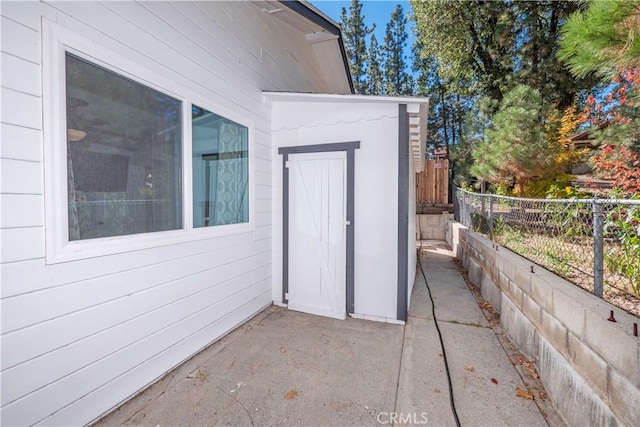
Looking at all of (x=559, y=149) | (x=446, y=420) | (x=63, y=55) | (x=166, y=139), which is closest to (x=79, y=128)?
(x=63, y=55)

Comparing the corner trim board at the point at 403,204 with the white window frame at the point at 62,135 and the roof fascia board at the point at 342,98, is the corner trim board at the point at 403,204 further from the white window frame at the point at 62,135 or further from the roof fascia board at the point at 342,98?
the white window frame at the point at 62,135

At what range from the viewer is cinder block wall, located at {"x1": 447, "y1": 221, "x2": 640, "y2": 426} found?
1509 mm

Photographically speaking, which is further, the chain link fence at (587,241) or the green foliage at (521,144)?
the green foliage at (521,144)

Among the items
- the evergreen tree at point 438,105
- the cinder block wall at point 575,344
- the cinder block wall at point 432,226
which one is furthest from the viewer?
the evergreen tree at point 438,105

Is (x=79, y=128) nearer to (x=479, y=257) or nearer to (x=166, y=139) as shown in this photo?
(x=166, y=139)

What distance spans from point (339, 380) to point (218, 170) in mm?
2360

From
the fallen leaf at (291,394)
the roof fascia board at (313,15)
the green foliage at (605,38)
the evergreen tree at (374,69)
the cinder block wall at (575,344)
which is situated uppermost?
the evergreen tree at (374,69)

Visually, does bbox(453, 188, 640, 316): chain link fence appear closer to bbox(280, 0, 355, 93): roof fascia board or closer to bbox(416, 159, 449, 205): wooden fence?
bbox(280, 0, 355, 93): roof fascia board

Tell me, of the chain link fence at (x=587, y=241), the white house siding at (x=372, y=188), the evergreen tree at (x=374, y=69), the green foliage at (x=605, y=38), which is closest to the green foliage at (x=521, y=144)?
the chain link fence at (x=587, y=241)

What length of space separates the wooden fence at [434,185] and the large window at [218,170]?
9251 millimetres

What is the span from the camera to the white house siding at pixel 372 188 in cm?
351

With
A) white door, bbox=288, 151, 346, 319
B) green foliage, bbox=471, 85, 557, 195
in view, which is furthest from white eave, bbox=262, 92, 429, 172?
green foliage, bbox=471, 85, 557, 195

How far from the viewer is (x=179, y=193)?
2.67 metres

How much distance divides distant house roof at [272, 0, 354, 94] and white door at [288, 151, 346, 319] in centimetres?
185
